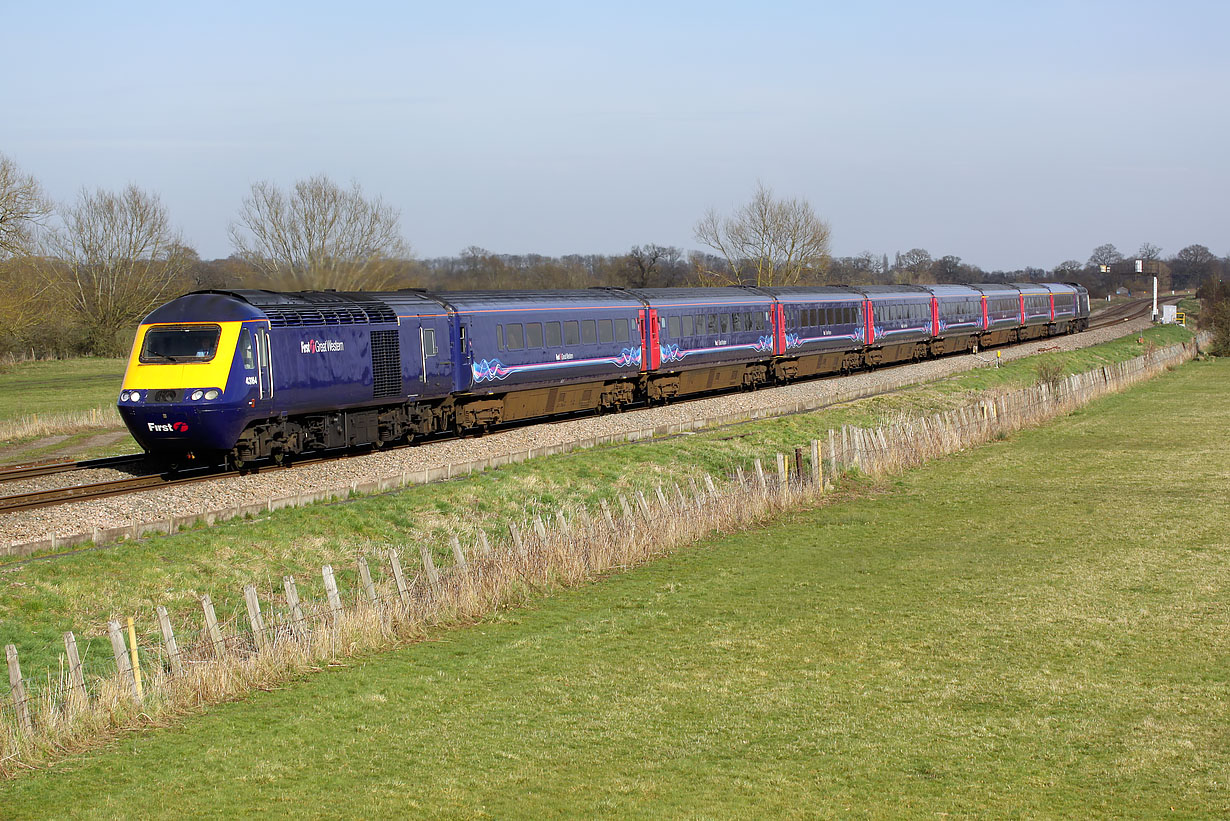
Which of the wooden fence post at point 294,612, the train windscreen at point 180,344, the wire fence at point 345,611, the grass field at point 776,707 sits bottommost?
the grass field at point 776,707

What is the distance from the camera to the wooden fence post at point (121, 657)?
11750 millimetres

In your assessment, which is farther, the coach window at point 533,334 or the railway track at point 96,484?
the coach window at point 533,334

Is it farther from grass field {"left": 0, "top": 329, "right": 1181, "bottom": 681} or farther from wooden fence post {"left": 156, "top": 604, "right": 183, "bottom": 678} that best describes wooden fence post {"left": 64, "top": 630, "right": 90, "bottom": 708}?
grass field {"left": 0, "top": 329, "right": 1181, "bottom": 681}

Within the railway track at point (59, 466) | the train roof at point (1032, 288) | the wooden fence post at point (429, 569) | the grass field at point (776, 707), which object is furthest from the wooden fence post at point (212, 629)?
the train roof at point (1032, 288)

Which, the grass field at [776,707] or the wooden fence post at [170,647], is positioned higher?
the wooden fence post at [170,647]

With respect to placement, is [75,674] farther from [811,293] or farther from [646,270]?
[646,270]

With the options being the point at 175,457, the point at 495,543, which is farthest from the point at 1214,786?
the point at 175,457

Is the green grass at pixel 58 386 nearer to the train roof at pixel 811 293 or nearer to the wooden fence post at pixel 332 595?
the train roof at pixel 811 293

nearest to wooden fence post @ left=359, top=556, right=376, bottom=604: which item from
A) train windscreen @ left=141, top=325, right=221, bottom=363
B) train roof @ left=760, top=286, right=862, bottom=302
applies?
train windscreen @ left=141, top=325, right=221, bottom=363

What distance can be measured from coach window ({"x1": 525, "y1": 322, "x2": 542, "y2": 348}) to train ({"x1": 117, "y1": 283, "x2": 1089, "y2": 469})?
0.28 ft

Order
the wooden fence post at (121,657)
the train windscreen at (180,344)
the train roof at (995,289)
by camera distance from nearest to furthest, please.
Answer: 1. the wooden fence post at (121,657)
2. the train windscreen at (180,344)
3. the train roof at (995,289)

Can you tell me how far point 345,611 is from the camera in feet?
48.4

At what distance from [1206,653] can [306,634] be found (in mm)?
10437

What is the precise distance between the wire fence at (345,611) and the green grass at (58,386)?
28383mm
